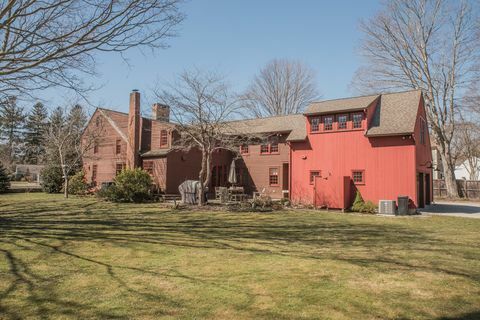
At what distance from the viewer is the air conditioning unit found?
17.0 meters

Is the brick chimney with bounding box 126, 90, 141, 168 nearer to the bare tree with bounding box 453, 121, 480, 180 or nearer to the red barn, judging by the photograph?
Result: the red barn

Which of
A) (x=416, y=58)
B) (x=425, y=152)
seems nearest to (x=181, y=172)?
(x=425, y=152)

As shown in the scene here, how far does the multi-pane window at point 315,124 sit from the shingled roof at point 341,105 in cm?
50

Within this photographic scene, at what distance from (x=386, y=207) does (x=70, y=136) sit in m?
24.2

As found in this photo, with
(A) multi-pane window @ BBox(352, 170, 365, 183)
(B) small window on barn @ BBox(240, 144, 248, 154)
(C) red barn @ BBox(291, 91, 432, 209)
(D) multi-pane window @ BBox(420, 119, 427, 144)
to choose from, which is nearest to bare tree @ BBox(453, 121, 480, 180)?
(D) multi-pane window @ BBox(420, 119, 427, 144)

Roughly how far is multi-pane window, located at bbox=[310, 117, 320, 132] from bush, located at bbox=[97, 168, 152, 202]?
443 inches

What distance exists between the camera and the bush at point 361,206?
58.5ft

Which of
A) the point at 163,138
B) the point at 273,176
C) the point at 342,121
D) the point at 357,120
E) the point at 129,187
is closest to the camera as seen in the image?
the point at 357,120

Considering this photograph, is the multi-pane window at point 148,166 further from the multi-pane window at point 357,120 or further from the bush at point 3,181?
the multi-pane window at point 357,120

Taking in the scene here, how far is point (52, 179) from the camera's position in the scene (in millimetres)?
29219

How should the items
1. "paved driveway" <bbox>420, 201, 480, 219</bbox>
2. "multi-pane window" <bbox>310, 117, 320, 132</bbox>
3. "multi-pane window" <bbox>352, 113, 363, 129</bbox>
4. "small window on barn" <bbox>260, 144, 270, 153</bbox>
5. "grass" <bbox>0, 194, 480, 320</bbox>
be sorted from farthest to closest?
1. "small window on barn" <bbox>260, 144, 270, 153</bbox>
2. "multi-pane window" <bbox>310, 117, 320, 132</bbox>
3. "multi-pane window" <bbox>352, 113, 363, 129</bbox>
4. "paved driveway" <bbox>420, 201, 480, 219</bbox>
5. "grass" <bbox>0, 194, 480, 320</bbox>

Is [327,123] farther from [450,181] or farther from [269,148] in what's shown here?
[450,181]

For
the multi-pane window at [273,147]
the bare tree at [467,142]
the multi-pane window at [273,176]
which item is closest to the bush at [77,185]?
the multi-pane window at [273,176]

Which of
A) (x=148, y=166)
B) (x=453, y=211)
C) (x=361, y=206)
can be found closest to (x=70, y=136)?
(x=148, y=166)
